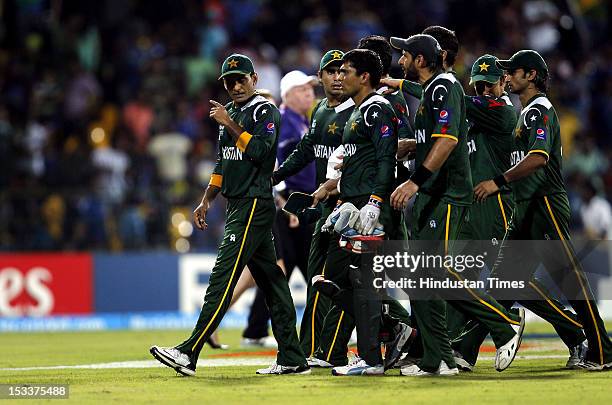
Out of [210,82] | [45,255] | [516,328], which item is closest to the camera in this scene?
[516,328]

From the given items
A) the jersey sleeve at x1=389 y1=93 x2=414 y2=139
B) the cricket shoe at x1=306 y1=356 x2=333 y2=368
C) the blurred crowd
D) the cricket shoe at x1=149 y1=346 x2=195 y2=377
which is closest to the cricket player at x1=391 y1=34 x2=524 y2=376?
→ the jersey sleeve at x1=389 y1=93 x2=414 y2=139

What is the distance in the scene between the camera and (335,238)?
9.66 metres

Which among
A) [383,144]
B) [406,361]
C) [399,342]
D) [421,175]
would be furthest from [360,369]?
[383,144]

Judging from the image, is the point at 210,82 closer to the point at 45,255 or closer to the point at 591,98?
the point at 45,255

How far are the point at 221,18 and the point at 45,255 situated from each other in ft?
22.3

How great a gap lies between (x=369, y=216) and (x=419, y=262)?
21.8 inches

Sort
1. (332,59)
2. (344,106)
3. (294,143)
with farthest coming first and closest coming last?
(294,143)
(332,59)
(344,106)

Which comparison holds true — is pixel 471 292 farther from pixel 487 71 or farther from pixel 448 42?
pixel 487 71

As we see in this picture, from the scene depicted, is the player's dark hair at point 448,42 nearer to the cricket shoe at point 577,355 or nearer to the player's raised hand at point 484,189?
the player's raised hand at point 484,189

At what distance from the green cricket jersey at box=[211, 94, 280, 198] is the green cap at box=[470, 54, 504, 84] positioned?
1887mm

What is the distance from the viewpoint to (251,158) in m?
9.65

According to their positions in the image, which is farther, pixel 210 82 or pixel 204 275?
pixel 210 82

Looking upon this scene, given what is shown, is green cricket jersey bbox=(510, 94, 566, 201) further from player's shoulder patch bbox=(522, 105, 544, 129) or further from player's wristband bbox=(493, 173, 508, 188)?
player's wristband bbox=(493, 173, 508, 188)

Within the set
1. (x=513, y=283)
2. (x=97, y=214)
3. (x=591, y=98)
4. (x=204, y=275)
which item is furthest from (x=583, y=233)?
(x=513, y=283)
